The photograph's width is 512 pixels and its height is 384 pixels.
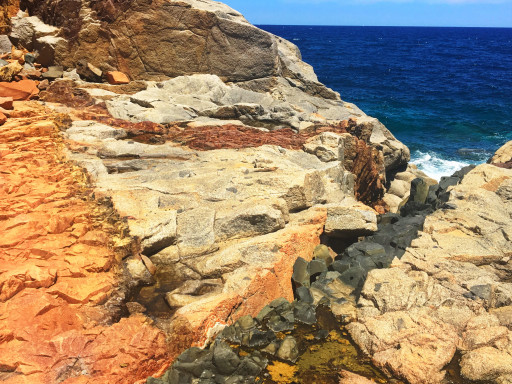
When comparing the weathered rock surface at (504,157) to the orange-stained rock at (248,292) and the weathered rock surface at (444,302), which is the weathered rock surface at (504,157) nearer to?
the weathered rock surface at (444,302)

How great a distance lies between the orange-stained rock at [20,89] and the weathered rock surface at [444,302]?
380 inches

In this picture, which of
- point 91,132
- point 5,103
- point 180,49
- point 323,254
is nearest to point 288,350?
point 323,254

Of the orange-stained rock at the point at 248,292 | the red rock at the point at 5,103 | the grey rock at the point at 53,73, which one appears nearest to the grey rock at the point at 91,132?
the red rock at the point at 5,103

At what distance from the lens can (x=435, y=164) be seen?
22.9 m

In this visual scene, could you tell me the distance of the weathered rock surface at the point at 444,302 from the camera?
16.3 feet

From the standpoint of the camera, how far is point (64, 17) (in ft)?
43.8

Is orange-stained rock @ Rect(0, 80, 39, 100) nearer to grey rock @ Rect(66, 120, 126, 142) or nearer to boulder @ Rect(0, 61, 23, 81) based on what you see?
boulder @ Rect(0, 61, 23, 81)

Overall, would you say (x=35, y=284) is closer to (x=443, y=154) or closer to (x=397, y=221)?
(x=397, y=221)

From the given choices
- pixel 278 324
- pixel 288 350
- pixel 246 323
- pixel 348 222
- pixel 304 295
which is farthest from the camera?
pixel 348 222

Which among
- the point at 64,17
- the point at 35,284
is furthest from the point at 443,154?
the point at 35,284

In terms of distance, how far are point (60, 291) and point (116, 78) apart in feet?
31.1

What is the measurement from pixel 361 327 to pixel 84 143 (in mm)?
6651

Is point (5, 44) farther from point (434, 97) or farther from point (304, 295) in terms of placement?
point (434, 97)

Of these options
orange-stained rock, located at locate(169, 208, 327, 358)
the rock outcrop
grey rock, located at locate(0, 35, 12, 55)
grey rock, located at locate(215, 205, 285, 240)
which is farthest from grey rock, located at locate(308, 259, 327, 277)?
grey rock, located at locate(0, 35, 12, 55)
